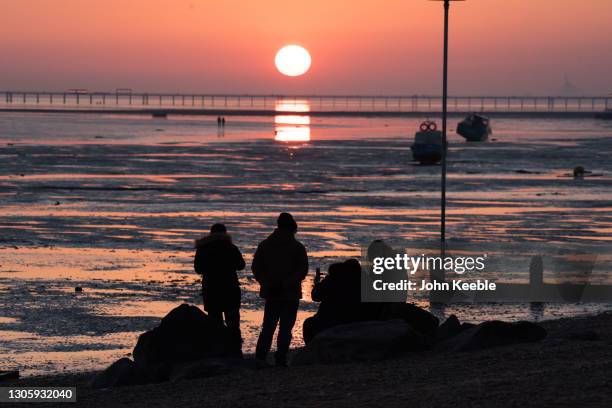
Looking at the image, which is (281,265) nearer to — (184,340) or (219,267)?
(219,267)

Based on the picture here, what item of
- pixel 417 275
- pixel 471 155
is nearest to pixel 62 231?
pixel 417 275

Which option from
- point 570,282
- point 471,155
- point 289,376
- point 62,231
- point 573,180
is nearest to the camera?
point 289,376

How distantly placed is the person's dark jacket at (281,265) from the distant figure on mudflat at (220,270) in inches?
21.7

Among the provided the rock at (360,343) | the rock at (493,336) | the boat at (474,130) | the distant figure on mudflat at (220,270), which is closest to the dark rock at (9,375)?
the distant figure on mudflat at (220,270)

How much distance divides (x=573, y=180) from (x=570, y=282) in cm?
3485

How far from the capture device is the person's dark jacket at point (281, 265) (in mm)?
14742

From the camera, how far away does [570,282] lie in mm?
23125

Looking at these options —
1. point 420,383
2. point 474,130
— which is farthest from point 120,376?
point 474,130

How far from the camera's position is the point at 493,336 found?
15.3 m

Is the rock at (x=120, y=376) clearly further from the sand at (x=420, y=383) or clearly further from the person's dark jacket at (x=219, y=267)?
the person's dark jacket at (x=219, y=267)

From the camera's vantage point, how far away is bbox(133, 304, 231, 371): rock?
15.6m

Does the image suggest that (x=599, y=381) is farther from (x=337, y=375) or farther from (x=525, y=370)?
(x=337, y=375)

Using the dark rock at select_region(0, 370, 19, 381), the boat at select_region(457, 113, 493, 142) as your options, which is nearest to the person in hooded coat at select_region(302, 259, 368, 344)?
the dark rock at select_region(0, 370, 19, 381)

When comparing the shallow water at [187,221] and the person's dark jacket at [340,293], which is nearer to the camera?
the person's dark jacket at [340,293]
